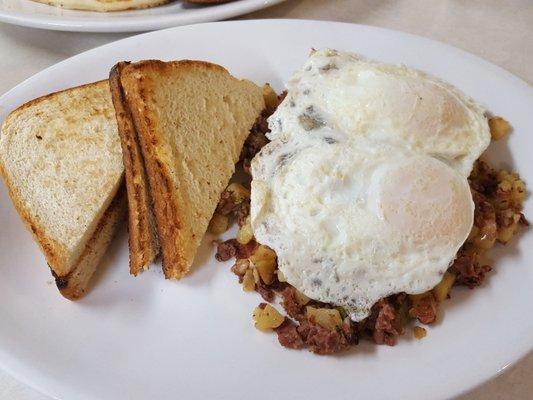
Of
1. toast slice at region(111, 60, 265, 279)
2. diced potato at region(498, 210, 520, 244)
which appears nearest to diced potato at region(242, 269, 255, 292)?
toast slice at region(111, 60, 265, 279)

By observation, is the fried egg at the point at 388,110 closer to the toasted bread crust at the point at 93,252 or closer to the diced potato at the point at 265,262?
the diced potato at the point at 265,262

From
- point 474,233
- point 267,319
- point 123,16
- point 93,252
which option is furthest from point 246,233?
point 123,16

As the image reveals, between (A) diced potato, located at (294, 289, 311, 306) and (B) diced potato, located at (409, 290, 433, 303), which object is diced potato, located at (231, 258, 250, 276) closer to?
(A) diced potato, located at (294, 289, 311, 306)

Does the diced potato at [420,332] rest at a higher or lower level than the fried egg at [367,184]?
lower

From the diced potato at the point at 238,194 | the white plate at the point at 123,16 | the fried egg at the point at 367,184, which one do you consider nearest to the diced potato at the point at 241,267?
the fried egg at the point at 367,184

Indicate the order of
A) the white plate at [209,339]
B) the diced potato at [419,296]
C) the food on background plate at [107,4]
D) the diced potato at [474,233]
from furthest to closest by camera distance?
the food on background plate at [107,4]
the diced potato at [474,233]
the diced potato at [419,296]
the white plate at [209,339]

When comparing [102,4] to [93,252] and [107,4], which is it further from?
[93,252]

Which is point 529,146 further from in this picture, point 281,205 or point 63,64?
point 63,64

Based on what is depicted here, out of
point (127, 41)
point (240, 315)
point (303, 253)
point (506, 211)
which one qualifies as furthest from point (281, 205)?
point (127, 41)
